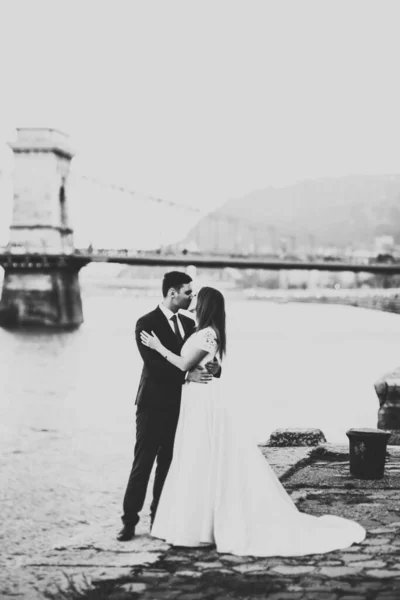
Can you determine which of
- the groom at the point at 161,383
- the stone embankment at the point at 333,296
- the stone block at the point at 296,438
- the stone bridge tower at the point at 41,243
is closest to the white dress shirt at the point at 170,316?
the groom at the point at 161,383

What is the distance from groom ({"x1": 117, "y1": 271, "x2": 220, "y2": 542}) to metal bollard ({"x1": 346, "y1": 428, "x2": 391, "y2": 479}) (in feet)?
6.18

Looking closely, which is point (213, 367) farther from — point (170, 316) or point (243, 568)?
point (243, 568)

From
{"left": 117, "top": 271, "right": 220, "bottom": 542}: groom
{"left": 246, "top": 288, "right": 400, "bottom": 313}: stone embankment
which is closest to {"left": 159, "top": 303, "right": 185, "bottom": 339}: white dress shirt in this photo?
{"left": 117, "top": 271, "right": 220, "bottom": 542}: groom

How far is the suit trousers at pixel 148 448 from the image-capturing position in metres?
5.49

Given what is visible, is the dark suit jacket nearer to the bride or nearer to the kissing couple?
the kissing couple

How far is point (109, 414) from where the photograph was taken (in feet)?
64.4

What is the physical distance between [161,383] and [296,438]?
4.06 meters

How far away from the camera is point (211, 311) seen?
202 inches

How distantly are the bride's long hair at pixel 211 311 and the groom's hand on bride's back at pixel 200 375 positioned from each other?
0.20 metres

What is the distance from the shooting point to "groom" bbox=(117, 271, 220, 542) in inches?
214

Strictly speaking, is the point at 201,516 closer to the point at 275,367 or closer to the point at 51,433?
the point at 51,433

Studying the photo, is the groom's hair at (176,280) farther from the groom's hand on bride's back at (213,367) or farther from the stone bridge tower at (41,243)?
the stone bridge tower at (41,243)

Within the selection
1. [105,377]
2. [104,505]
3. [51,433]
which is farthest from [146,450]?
[105,377]

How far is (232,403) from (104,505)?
4658 mm
